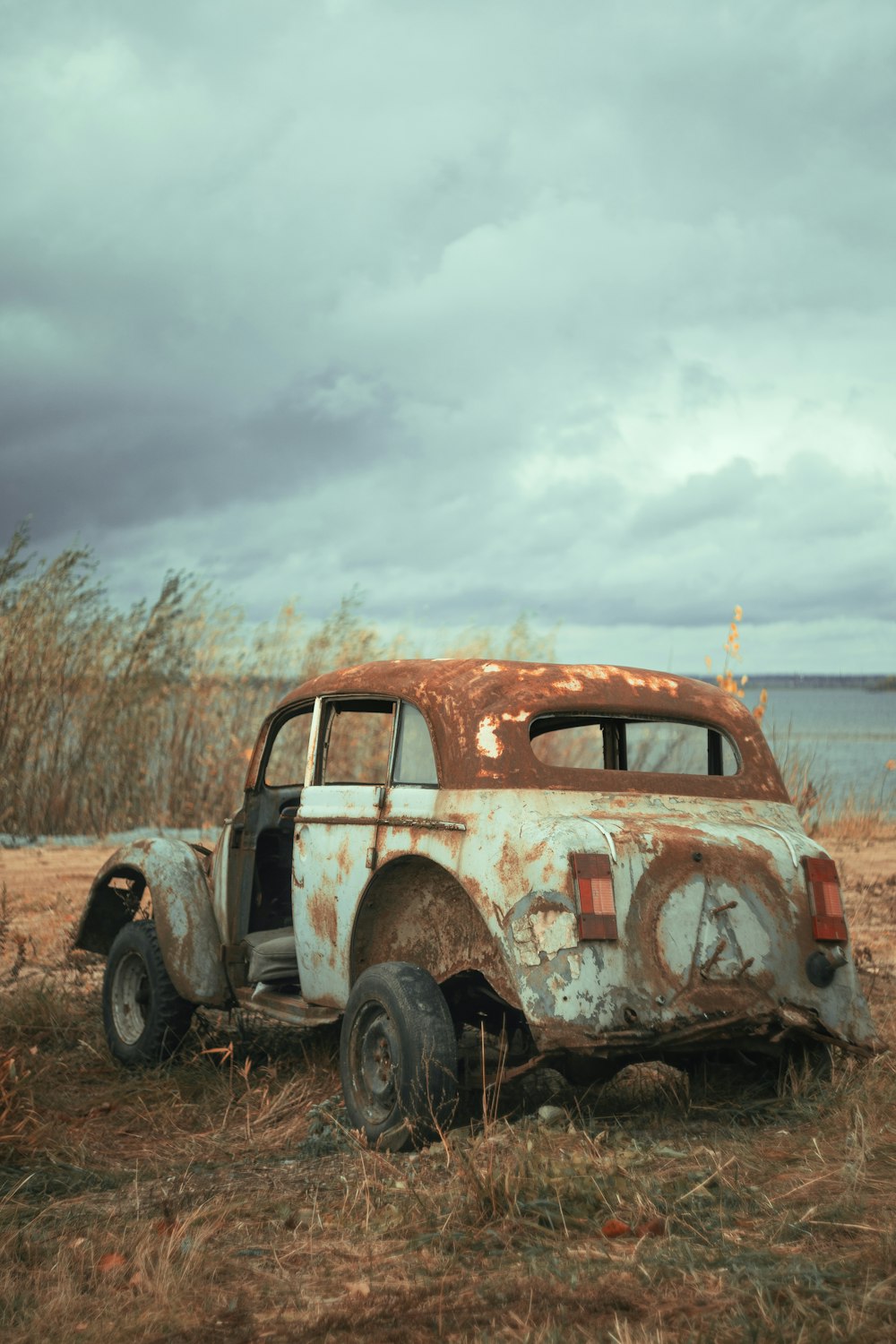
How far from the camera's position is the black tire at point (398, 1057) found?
4.14 meters

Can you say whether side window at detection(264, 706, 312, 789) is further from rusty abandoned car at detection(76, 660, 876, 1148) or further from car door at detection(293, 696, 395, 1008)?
car door at detection(293, 696, 395, 1008)

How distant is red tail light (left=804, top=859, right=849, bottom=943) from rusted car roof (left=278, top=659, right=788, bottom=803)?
51 centimetres

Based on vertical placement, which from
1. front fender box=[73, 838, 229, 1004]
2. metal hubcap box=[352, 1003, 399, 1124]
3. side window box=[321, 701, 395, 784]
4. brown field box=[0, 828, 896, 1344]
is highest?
side window box=[321, 701, 395, 784]

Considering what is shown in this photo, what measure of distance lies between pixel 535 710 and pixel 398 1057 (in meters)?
1.29

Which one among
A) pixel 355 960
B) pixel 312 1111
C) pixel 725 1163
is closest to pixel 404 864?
pixel 355 960

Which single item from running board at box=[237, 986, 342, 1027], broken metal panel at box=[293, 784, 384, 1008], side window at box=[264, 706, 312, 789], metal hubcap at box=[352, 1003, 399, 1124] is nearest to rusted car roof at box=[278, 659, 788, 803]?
broken metal panel at box=[293, 784, 384, 1008]

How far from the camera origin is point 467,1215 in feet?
11.1

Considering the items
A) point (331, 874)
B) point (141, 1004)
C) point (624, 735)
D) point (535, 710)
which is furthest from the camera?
point (141, 1004)

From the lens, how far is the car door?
4.84m

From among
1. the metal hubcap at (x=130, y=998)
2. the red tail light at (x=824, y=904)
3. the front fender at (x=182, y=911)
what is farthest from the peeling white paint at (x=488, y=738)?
the metal hubcap at (x=130, y=998)

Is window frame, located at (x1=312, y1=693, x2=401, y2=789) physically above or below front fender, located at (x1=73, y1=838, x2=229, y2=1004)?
above

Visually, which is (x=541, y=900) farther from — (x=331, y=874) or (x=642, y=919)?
(x=331, y=874)

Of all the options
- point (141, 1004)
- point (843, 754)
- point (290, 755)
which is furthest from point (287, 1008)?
point (843, 754)

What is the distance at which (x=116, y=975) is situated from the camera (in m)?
6.22
